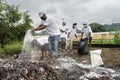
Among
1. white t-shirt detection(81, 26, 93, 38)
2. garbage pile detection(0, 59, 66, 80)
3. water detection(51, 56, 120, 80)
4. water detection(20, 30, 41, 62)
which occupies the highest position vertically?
white t-shirt detection(81, 26, 93, 38)

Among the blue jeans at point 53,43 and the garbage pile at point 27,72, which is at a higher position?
the blue jeans at point 53,43

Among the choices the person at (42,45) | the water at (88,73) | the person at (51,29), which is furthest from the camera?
the person at (42,45)

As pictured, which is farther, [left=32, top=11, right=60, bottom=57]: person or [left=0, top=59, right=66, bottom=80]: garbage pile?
[left=32, top=11, right=60, bottom=57]: person

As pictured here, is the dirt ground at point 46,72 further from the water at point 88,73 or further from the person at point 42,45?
the person at point 42,45

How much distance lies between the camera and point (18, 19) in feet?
90.5

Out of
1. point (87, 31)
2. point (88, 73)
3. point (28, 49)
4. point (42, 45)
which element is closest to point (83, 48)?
point (87, 31)

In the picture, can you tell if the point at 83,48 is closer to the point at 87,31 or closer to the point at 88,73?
Result: the point at 87,31

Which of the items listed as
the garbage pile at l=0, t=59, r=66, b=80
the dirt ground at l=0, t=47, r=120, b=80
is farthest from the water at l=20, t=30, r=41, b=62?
the garbage pile at l=0, t=59, r=66, b=80

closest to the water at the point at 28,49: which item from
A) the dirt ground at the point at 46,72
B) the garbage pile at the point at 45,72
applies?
the dirt ground at the point at 46,72

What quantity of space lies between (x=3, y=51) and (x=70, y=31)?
391cm

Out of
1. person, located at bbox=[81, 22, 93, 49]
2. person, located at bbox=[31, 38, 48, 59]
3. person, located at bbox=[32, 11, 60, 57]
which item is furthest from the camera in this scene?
person, located at bbox=[81, 22, 93, 49]

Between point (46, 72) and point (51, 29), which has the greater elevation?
point (51, 29)

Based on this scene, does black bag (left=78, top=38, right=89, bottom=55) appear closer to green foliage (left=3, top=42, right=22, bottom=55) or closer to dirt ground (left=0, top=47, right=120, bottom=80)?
green foliage (left=3, top=42, right=22, bottom=55)

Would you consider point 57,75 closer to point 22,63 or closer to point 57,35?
point 22,63
